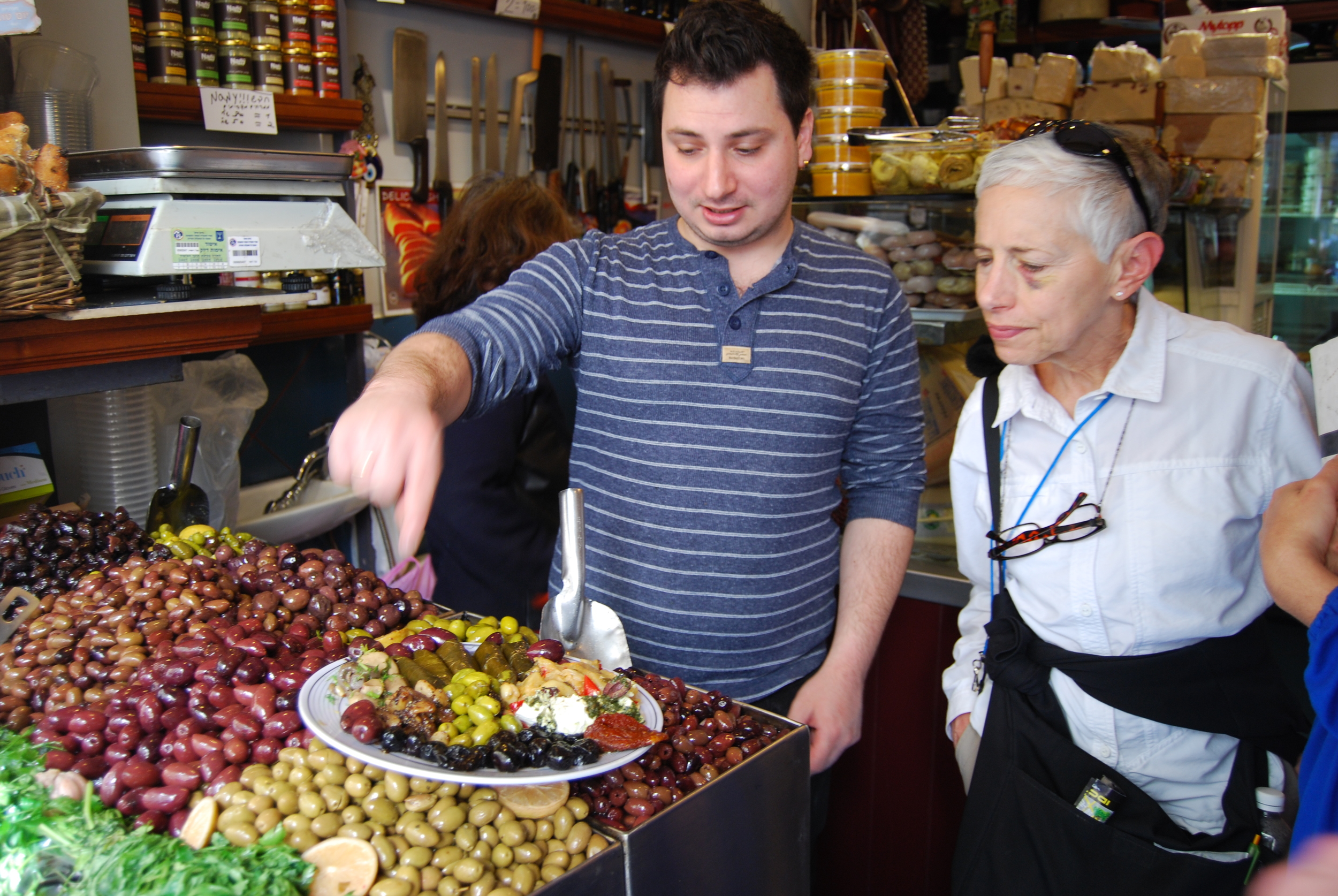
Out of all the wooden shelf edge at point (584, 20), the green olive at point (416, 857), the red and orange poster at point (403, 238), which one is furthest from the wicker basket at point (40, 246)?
the wooden shelf edge at point (584, 20)

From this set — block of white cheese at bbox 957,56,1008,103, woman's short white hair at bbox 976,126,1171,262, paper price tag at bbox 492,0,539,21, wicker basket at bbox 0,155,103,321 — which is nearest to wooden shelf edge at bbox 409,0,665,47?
paper price tag at bbox 492,0,539,21

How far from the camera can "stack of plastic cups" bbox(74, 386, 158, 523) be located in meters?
2.21

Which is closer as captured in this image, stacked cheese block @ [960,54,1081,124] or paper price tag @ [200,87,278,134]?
paper price tag @ [200,87,278,134]

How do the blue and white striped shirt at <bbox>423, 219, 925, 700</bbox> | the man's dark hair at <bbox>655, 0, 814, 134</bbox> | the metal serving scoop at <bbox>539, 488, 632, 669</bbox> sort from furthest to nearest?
the blue and white striped shirt at <bbox>423, 219, 925, 700</bbox> → the man's dark hair at <bbox>655, 0, 814, 134</bbox> → the metal serving scoop at <bbox>539, 488, 632, 669</bbox>

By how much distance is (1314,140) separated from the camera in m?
5.34

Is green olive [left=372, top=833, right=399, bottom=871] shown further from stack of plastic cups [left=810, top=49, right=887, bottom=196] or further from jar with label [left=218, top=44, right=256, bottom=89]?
jar with label [left=218, top=44, right=256, bottom=89]

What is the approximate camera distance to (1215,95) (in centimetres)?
359

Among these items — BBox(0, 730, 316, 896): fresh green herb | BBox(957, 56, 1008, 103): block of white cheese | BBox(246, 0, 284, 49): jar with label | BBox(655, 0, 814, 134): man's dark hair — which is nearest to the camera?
BBox(0, 730, 316, 896): fresh green herb

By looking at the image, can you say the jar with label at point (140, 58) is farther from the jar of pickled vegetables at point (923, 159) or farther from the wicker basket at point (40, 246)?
the jar of pickled vegetables at point (923, 159)

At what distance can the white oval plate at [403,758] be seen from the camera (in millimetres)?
1009

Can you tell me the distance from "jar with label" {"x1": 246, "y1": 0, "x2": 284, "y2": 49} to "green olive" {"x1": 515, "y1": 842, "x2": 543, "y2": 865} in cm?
257

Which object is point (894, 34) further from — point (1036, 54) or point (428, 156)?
point (428, 156)

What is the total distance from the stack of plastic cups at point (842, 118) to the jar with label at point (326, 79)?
4.92 ft

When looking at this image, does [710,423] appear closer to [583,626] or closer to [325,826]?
[583,626]
